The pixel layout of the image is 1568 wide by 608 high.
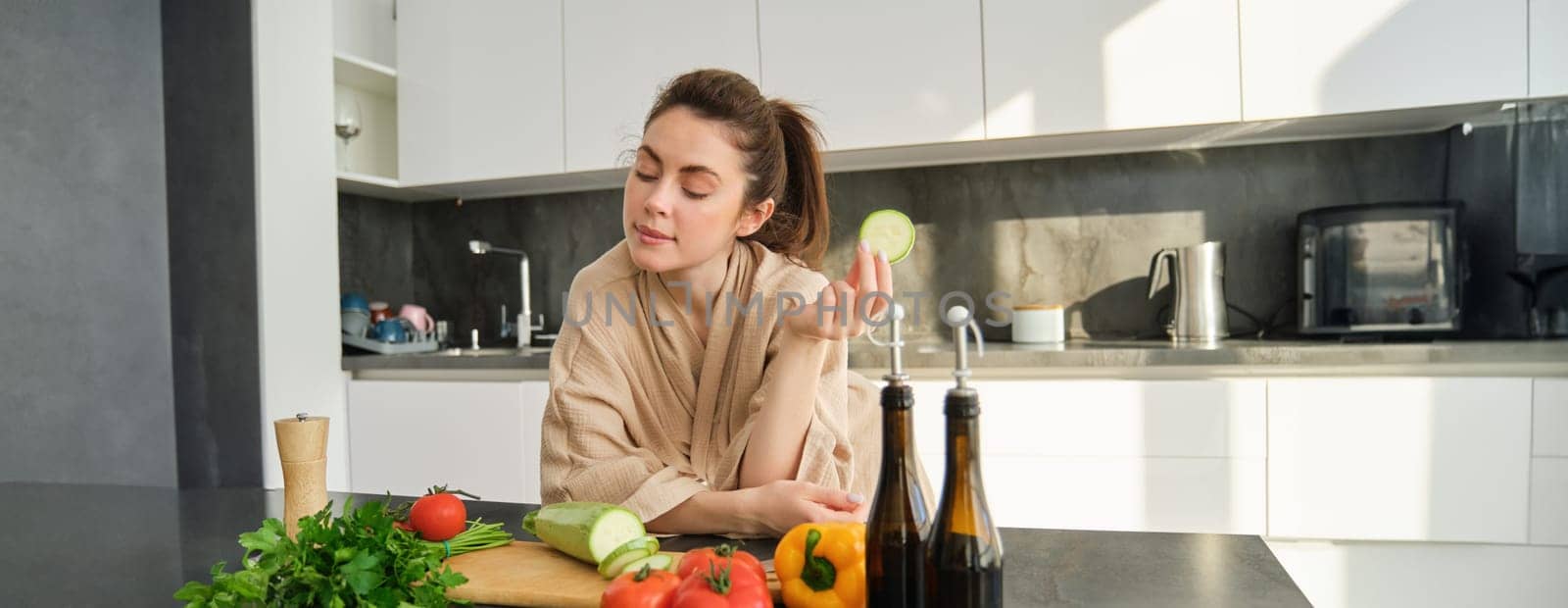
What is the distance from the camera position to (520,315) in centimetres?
332

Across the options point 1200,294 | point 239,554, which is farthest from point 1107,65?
point 239,554

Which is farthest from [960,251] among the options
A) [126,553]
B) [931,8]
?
[126,553]

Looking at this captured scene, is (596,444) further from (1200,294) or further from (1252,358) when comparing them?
(1200,294)

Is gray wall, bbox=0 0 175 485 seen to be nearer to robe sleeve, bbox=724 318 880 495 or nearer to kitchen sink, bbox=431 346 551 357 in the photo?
kitchen sink, bbox=431 346 551 357

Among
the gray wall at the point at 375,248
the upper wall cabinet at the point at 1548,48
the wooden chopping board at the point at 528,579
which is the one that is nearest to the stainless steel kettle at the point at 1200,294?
→ the upper wall cabinet at the point at 1548,48

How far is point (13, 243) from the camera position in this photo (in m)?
2.32

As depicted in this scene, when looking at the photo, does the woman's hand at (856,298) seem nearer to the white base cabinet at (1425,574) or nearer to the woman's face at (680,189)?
the woman's face at (680,189)

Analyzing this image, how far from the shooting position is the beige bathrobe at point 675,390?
1296 mm

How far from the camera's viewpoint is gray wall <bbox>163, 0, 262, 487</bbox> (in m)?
2.74

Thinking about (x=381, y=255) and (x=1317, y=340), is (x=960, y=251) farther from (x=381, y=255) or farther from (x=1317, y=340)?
(x=381, y=255)

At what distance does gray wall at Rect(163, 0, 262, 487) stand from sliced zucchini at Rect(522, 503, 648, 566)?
221 centimetres

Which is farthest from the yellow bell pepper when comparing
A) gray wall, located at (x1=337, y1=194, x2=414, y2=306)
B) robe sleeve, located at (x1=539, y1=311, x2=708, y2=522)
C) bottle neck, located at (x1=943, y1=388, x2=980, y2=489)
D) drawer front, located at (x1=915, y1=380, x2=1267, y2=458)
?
gray wall, located at (x1=337, y1=194, x2=414, y2=306)

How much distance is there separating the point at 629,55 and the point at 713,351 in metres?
1.77

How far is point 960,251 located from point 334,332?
6.71 feet
